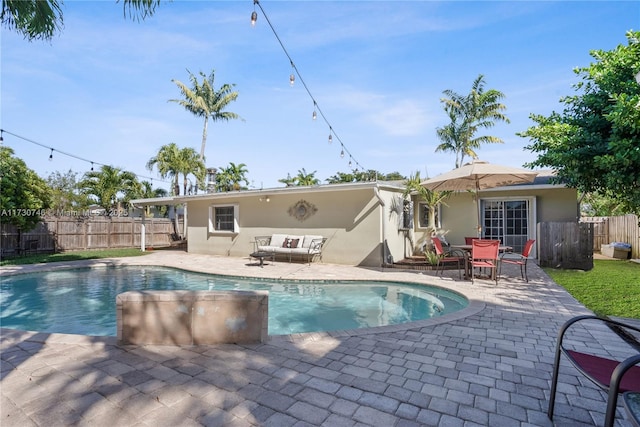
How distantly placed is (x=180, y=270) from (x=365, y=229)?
644 centimetres

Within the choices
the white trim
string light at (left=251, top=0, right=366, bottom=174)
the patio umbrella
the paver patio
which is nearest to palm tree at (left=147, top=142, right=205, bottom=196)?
the white trim

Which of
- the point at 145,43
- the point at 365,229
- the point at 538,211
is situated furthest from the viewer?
the point at 538,211

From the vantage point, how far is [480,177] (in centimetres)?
832

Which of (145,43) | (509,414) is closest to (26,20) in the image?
(145,43)

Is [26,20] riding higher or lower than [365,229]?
higher

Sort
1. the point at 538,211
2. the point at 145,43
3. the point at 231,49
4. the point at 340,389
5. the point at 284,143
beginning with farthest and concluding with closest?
the point at 284,143 → the point at 538,211 → the point at 231,49 → the point at 145,43 → the point at 340,389

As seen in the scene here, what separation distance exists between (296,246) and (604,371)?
405 inches

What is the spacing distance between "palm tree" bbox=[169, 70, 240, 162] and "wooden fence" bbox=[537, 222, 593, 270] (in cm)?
2310

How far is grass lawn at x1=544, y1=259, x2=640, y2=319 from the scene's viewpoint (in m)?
5.32

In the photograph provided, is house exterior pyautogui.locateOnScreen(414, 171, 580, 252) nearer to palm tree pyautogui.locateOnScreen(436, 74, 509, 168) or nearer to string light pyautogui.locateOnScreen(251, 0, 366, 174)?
string light pyautogui.locateOnScreen(251, 0, 366, 174)

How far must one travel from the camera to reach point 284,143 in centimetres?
1888

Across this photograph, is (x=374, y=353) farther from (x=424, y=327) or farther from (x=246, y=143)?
(x=246, y=143)

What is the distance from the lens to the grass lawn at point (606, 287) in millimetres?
5316

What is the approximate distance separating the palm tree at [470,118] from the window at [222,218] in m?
16.5
